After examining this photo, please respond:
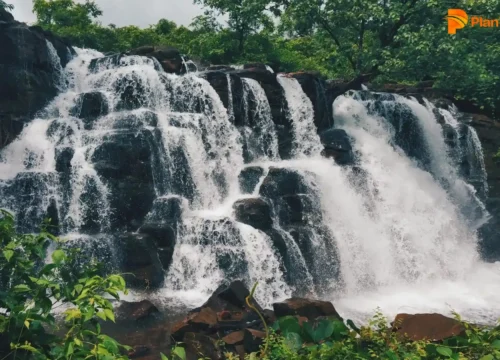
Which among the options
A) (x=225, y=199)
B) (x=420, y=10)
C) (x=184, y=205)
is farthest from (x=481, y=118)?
(x=184, y=205)

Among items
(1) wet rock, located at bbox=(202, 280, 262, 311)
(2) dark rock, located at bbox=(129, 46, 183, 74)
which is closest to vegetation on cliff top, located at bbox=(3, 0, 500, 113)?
(2) dark rock, located at bbox=(129, 46, 183, 74)

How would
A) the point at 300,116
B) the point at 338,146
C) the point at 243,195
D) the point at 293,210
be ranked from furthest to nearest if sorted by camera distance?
1. the point at 300,116
2. the point at 338,146
3. the point at 243,195
4. the point at 293,210

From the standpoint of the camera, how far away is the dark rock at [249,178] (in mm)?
15754

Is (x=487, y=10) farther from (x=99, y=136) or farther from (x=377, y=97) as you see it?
(x=99, y=136)

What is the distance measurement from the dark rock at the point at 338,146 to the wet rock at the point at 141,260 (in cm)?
876

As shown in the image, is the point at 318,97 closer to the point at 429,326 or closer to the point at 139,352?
the point at 139,352

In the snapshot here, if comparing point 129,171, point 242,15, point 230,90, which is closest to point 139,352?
point 129,171

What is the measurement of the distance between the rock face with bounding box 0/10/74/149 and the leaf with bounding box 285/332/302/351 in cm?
1534

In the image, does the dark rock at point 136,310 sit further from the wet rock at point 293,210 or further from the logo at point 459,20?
the logo at point 459,20

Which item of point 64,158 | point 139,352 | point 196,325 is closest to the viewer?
point 139,352

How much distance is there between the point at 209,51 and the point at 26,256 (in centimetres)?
2565

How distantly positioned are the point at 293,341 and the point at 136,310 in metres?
7.65

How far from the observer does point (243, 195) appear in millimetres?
15484

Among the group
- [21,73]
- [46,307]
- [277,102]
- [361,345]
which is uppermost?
[21,73]
